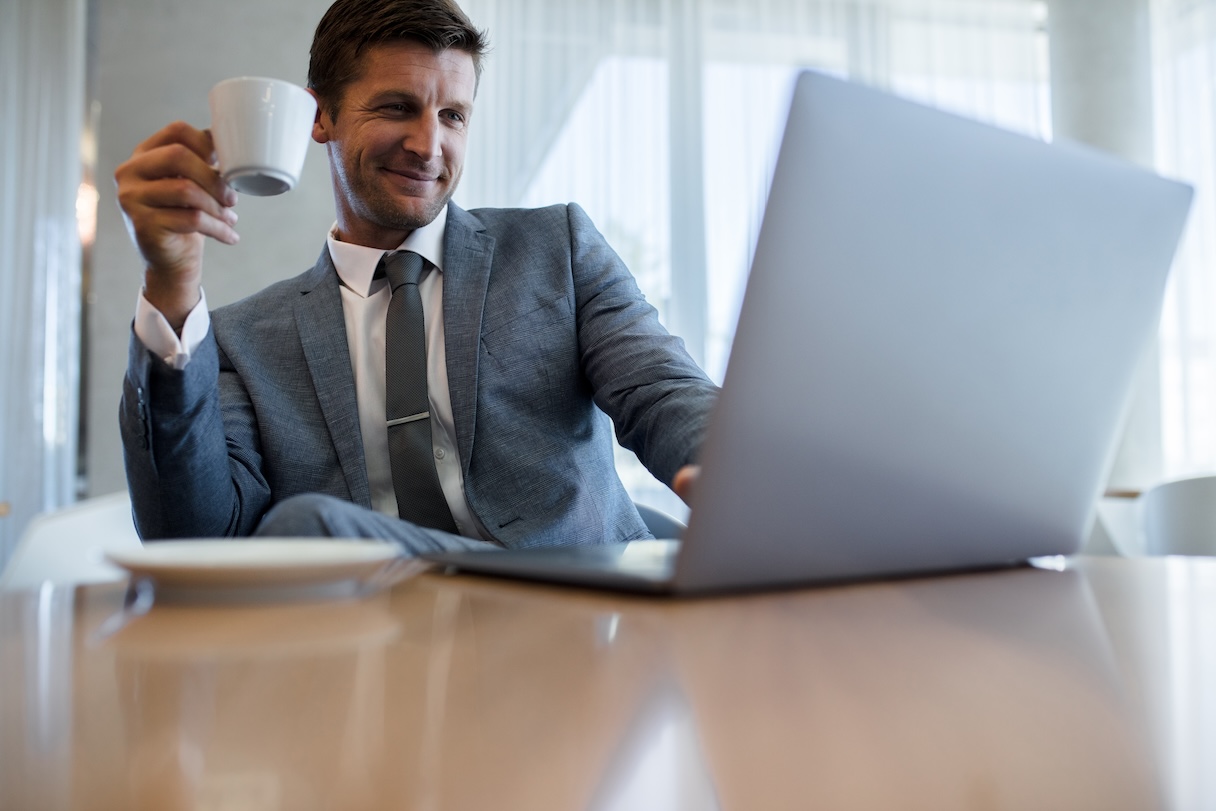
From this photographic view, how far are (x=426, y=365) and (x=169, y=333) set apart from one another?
410mm

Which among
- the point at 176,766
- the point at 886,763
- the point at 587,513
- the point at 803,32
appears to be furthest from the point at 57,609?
the point at 803,32

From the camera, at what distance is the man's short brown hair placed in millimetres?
1436

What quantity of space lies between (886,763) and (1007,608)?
0.30 meters

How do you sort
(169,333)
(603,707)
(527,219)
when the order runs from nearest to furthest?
(603,707) < (169,333) < (527,219)

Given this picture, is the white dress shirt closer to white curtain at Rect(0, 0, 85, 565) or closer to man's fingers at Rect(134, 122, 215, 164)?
man's fingers at Rect(134, 122, 215, 164)

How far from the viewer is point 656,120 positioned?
12.3 feet

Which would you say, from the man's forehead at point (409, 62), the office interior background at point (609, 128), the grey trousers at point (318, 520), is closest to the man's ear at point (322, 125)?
the man's forehead at point (409, 62)

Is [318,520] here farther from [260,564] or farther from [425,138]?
[425,138]

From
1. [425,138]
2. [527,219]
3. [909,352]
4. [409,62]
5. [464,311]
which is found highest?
[409,62]

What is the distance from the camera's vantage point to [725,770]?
0.23m

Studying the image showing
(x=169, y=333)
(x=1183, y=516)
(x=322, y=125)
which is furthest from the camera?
(x=1183, y=516)

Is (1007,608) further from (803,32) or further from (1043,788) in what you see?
(803,32)

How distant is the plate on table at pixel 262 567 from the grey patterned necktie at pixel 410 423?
0.70m

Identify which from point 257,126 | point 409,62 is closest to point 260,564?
point 257,126
